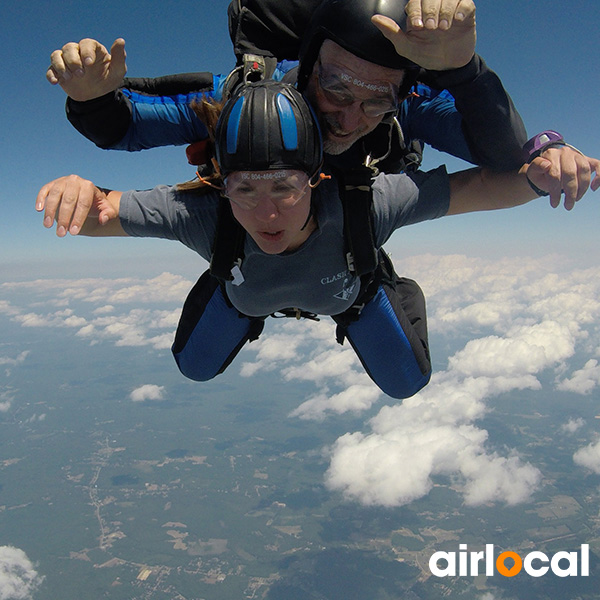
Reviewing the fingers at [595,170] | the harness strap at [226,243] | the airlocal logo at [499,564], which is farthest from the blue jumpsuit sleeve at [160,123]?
the airlocal logo at [499,564]

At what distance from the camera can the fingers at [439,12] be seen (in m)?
1.33

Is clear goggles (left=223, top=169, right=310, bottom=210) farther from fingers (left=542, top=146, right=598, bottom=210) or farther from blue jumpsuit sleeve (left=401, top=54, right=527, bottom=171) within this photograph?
fingers (left=542, top=146, right=598, bottom=210)

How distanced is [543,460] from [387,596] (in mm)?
72272

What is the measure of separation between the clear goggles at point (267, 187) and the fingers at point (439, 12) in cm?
71

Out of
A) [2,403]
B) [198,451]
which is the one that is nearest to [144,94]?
[198,451]

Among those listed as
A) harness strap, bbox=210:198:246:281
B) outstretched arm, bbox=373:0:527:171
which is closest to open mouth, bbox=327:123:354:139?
outstretched arm, bbox=373:0:527:171

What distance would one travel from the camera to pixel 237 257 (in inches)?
89.3

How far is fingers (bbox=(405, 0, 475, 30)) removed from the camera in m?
1.33

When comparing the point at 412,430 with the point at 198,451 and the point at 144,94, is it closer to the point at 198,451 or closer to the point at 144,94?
the point at 198,451

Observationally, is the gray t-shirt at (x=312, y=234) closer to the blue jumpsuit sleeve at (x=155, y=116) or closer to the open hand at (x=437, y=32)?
the blue jumpsuit sleeve at (x=155, y=116)

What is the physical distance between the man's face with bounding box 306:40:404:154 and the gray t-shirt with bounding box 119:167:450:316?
28 cm

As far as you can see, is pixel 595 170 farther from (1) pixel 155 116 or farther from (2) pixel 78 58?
(1) pixel 155 116

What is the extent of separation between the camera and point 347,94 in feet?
6.26


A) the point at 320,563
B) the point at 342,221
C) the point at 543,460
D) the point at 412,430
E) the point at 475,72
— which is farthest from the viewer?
the point at 412,430
